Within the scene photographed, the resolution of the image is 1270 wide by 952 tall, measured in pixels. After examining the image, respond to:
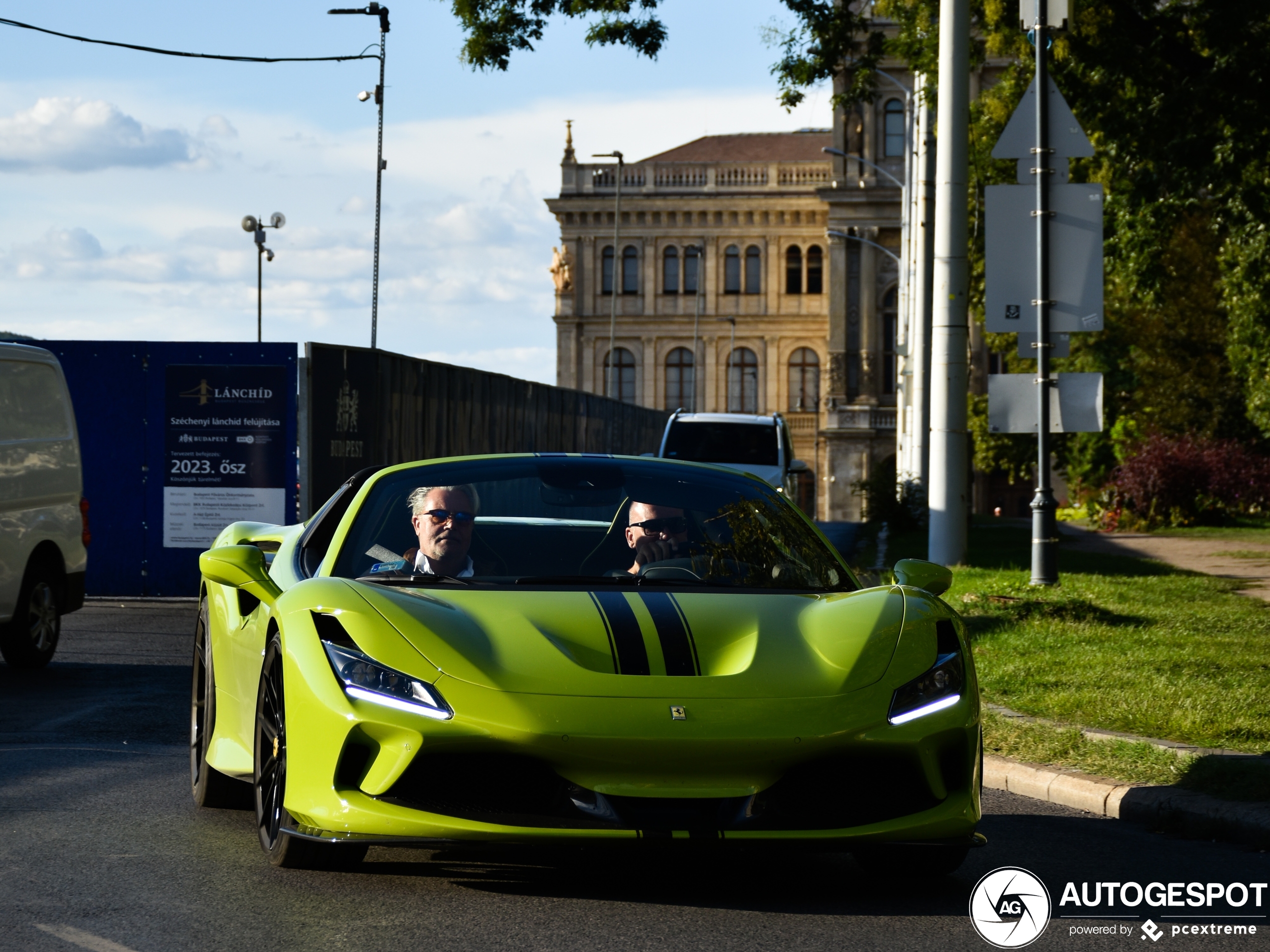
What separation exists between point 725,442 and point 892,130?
208 feet

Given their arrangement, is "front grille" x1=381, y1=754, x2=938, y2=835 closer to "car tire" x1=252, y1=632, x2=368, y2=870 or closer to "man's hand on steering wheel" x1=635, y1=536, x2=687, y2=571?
"car tire" x1=252, y1=632, x2=368, y2=870

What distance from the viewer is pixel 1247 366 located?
32.1 m

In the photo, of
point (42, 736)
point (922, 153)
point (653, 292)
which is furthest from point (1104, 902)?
point (653, 292)

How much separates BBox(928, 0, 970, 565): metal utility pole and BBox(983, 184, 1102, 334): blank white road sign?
1.21 meters

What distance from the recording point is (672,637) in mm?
4914

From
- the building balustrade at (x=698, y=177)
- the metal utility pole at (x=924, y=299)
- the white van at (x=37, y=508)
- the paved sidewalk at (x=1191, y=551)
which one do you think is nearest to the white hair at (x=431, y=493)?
the white van at (x=37, y=508)

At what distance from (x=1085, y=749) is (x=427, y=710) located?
4088mm

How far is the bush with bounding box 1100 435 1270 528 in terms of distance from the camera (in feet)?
110

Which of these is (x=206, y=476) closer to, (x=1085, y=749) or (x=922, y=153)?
(x=1085, y=749)

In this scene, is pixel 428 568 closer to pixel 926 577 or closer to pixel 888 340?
pixel 926 577

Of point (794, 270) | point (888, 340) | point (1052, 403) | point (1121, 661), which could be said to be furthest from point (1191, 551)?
point (794, 270)

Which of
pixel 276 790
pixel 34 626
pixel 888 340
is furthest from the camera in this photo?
pixel 888 340

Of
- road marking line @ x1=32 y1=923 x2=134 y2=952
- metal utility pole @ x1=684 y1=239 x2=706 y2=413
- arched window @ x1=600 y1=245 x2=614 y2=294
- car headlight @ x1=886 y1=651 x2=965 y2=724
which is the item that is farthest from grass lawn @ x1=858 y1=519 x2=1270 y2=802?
arched window @ x1=600 y1=245 x2=614 y2=294

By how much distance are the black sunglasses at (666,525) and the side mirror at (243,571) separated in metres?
1.20
